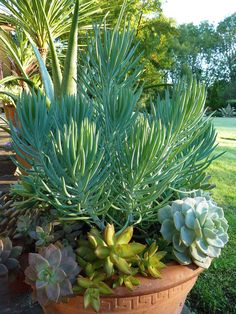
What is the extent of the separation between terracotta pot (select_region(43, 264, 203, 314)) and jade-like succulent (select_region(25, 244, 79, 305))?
81mm

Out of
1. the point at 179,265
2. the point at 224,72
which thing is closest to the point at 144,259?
the point at 179,265

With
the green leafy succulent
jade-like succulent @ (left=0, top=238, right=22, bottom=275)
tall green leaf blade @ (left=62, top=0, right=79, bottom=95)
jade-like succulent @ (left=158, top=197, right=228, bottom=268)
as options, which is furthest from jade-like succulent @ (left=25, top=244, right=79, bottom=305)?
tall green leaf blade @ (left=62, top=0, right=79, bottom=95)

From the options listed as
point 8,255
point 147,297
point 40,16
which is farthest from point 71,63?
point 40,16

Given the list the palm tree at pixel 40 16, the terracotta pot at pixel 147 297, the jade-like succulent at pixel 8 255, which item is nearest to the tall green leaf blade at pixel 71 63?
the jade-like succulent at pixel 8 255

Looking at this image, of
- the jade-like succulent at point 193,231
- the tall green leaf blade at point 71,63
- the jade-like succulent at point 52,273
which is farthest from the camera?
the tall green leaf blade at point 71,63

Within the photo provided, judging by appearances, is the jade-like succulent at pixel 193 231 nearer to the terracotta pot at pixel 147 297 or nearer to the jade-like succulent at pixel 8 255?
the terracotta pot at pixel 147 297

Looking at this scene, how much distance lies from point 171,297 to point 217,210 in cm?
28

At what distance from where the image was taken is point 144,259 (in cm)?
93

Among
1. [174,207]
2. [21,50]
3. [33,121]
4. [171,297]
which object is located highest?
[21,50]

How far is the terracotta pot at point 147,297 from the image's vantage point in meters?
0.90

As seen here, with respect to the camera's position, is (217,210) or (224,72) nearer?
(217,210)

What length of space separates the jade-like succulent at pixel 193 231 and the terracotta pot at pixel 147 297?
0.04 metres

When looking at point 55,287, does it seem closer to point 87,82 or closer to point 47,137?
point 47,137

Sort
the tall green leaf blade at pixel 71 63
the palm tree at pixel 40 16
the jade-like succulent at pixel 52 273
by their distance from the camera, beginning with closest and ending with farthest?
the jade-like succulent at pixel 52 273 → the tall green leaf blade at pixel 71 63 → the palm tree at pixel 40 16
